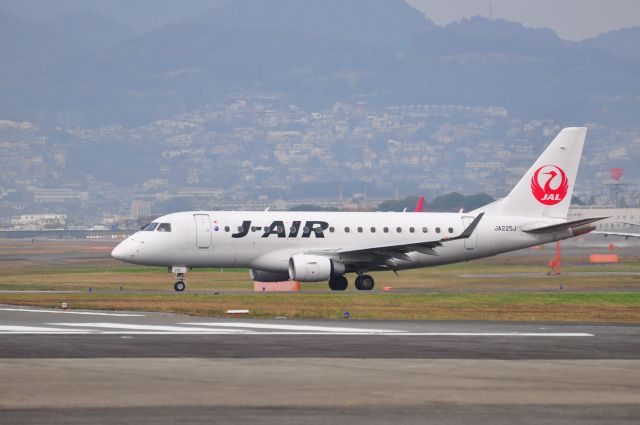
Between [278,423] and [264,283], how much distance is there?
121 ft

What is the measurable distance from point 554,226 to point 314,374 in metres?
34.3

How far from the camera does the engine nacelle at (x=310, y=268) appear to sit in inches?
1849

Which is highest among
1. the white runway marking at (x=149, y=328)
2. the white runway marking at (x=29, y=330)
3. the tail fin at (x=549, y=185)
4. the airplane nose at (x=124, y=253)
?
the tail fin at (x=549, y=185)

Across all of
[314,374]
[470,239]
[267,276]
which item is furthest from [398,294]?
[314,374]

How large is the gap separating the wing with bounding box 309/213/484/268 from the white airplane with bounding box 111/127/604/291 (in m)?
0.04

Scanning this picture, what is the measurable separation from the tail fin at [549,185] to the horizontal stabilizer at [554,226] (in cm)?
82

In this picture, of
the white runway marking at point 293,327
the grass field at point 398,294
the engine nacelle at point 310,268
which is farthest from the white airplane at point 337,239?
the white runway marking at point 293,327

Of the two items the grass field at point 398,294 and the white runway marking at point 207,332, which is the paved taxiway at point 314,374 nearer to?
the white runway marking at point 207,332

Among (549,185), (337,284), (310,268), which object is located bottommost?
(337,284)

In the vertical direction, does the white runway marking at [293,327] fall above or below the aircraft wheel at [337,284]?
below

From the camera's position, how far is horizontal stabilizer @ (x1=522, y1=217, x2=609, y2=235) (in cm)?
5059

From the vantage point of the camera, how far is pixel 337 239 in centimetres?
4997

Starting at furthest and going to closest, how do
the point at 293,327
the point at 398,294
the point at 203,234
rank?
the point at 203,234
the point at 398,294
the point at 293,327

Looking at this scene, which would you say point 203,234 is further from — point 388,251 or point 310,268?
point 388,251
